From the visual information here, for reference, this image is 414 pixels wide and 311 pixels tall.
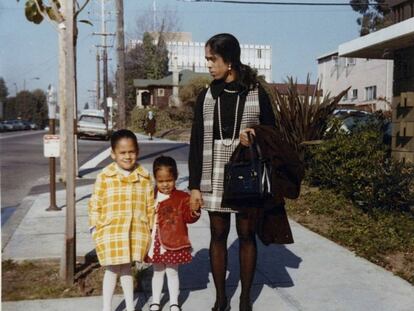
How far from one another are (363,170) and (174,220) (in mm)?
4503

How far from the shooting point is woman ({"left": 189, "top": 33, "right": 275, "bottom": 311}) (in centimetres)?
355

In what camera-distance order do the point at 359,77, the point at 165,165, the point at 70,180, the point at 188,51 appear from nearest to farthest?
the point at 165,165, the point at 70,180, the point at 359,77, the point at 188,51

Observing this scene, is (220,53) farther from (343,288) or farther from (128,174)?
(343,288)

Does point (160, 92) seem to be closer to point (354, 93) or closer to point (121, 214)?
point (354, 93)

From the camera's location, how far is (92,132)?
2869cm

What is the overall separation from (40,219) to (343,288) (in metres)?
4.31

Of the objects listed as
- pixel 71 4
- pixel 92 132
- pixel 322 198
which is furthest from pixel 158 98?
pixel 71 4

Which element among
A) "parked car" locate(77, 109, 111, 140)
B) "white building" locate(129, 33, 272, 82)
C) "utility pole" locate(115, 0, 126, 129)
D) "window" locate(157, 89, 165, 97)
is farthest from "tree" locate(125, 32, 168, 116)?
"utility pole" locate(115, 0, 126, 129)

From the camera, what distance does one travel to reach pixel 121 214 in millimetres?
3471

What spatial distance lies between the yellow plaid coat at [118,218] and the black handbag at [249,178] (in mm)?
579

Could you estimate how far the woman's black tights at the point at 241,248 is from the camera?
362cm

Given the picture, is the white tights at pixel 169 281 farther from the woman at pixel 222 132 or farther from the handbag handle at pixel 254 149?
the handbag handle at pixel 254 149

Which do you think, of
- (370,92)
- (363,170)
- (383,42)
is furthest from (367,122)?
(370,92)

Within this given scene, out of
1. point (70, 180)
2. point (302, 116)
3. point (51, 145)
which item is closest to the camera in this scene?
point (70, 180)
